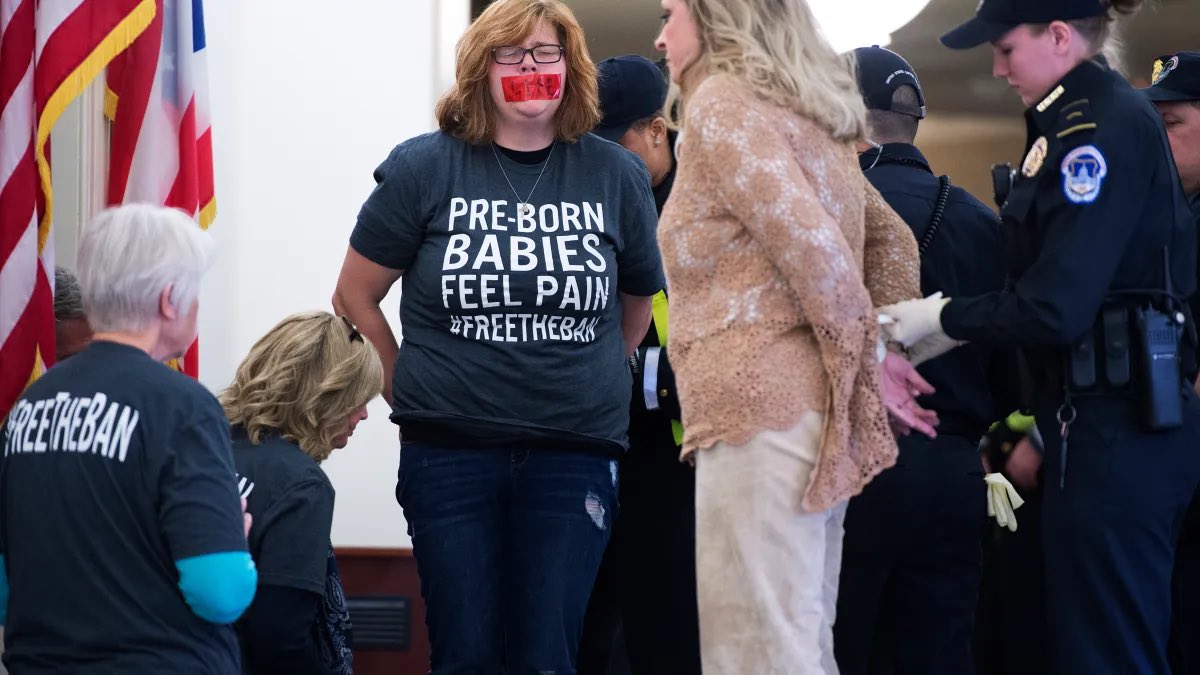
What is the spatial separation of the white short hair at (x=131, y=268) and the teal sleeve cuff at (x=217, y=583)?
369 mm

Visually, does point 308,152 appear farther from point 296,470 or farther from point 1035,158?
point 1035,158

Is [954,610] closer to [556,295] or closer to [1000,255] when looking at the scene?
[1000,255]

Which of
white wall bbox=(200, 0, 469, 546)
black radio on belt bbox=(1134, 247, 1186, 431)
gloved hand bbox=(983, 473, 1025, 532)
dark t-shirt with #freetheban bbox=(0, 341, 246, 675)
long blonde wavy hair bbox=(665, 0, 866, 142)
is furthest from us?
white wall bbox=(200, 0, 469, 546)

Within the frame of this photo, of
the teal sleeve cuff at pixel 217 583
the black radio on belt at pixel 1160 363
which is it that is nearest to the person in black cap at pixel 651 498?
the black radio on belt at pixel 1160 363

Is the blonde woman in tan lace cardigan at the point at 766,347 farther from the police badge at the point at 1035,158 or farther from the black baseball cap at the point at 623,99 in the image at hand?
the black baseball cap at the point at 623,99

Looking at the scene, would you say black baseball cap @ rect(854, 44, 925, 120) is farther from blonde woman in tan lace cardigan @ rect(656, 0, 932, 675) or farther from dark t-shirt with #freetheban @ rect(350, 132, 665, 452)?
blonde woman in tan lace cardigan @ rect(656, 0, 932, 675)

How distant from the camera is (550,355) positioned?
2.88 metres

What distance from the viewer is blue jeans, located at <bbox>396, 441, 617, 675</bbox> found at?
281 cm

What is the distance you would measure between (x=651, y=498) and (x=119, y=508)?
1681 mm

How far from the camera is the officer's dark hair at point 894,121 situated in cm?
307

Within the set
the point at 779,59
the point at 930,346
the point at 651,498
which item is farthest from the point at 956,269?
the point at 651,498

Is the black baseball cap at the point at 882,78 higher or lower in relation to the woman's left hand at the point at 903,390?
higher

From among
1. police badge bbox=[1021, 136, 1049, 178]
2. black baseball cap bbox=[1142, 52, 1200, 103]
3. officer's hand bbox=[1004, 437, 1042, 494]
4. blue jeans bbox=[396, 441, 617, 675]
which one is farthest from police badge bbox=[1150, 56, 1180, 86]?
blue jeans bbox=[396, 441, 617, 675]

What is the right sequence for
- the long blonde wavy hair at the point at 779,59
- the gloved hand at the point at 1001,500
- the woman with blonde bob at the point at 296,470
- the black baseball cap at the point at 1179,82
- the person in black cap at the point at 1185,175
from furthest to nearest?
the black baseball cap at the point at 1179,82, the person in black cap at the point at 1185,175, the gloved hand at the point at 1001,500, the woman with blonde bob at the point at 296,470, the long blonde wavy hair at the point at 779,59
